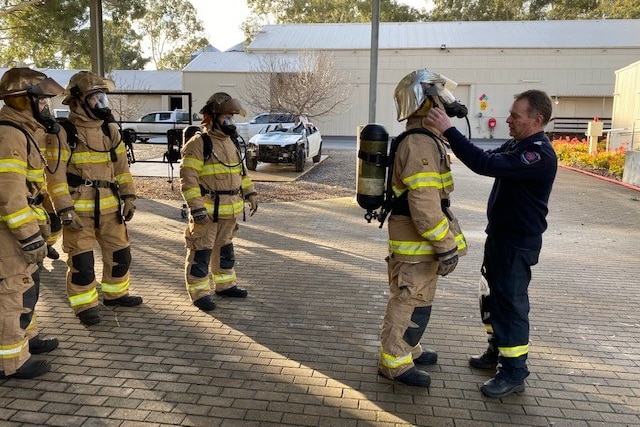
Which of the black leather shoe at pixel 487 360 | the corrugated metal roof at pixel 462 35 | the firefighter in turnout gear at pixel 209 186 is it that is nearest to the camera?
the black leather shoe at pixel 487 360

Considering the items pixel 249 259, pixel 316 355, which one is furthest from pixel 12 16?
pixel 316 355

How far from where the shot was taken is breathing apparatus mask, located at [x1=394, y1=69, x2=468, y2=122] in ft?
11.2

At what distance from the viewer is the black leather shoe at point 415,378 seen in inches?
140

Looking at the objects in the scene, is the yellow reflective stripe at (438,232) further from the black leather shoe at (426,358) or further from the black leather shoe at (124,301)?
the black leather shoe at (124,301)

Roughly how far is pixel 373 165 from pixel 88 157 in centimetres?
248

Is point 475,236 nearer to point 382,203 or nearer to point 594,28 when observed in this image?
point 382,203

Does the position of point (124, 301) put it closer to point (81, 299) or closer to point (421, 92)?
point (81, 299)

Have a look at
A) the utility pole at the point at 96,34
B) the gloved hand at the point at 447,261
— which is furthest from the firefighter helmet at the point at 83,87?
the utility pole at the point at 96,34

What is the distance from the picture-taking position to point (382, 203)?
3.70 m

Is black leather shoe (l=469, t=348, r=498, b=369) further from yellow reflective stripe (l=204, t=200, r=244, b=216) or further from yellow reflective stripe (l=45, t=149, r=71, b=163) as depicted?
yellow reflective stripe (l=45, t=149, r=71, b=163)

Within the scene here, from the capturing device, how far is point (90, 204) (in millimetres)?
4527

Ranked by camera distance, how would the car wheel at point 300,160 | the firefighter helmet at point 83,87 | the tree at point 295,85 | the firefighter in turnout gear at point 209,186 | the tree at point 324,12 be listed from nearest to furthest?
1. the firefighter helmet at point 83,87
2. the firefighter in turnout gear at point 209,186
3. the car wheel at point 300,160
4. the tree at point 295,85
5. the tree at point 324,12

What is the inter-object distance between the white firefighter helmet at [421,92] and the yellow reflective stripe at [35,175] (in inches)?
99.8

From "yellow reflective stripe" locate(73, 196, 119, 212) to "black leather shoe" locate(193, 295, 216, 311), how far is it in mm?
1154
